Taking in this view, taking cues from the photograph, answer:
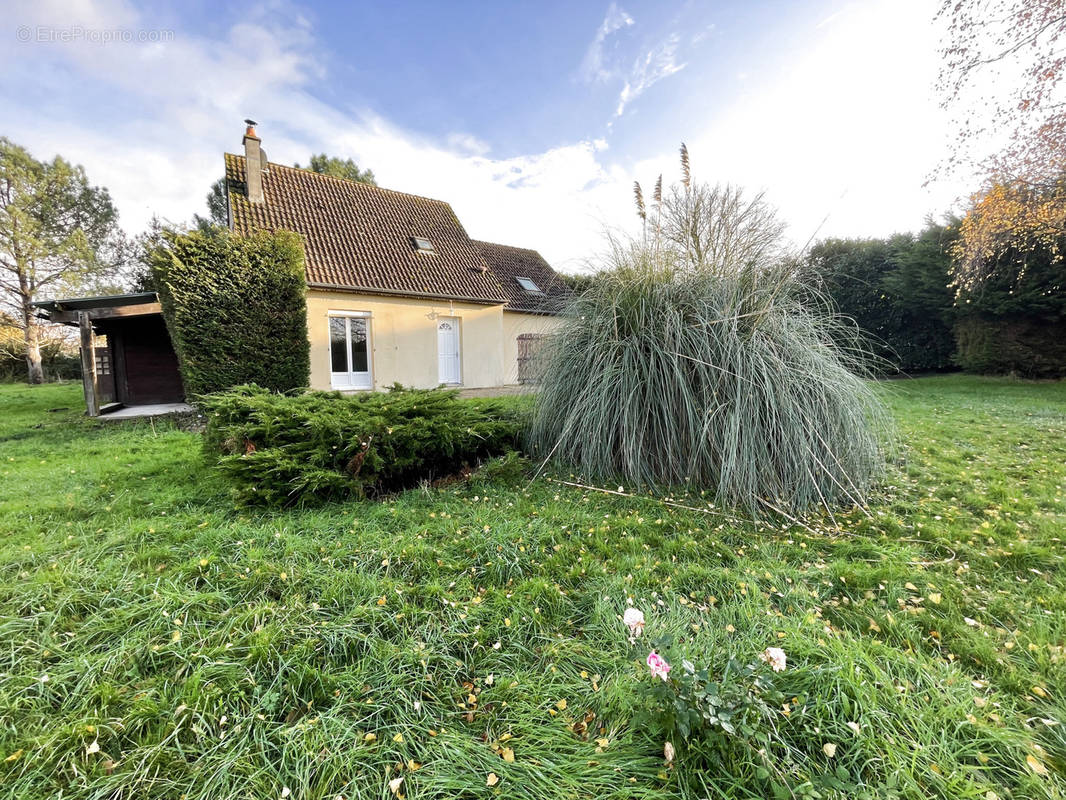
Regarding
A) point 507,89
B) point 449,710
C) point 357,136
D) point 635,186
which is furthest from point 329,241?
point 449,710

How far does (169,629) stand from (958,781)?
8.68 feet

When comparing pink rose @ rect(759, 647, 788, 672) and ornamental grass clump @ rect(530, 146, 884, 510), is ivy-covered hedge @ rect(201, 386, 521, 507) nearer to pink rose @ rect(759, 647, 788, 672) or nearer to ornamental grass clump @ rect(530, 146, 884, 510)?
ornamental grass clump @ rect(530, 146, 884, 510)

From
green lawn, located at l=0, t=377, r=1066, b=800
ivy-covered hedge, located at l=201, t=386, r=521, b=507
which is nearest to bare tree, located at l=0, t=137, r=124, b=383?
ivy-covered hedge, located at l=201, t=386, r=521, b=507

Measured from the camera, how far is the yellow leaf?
1031 mm

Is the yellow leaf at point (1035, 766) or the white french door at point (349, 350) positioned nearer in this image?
the yellow leaf at point (1035, 766)

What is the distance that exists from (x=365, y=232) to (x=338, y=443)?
31.3ft

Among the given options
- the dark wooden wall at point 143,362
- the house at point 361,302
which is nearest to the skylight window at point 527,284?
the house at point 361,302

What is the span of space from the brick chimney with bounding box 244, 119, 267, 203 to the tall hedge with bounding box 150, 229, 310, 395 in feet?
9.71

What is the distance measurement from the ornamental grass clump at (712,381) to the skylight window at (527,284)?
10224mm

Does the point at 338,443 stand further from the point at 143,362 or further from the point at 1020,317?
the point at 1020,317

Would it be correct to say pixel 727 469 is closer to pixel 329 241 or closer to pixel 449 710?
pixel 449 710

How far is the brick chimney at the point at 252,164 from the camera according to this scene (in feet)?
30.1

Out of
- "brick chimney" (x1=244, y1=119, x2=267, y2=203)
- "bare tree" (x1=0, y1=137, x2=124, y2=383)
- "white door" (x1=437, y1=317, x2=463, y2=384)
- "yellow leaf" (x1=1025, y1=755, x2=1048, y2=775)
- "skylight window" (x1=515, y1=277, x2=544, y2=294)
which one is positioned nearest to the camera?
"yellow leaf" (x1=1025, y1=755, x2=1048, y2=775)

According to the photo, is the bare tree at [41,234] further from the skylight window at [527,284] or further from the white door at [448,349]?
the skylight window at [527,284]
